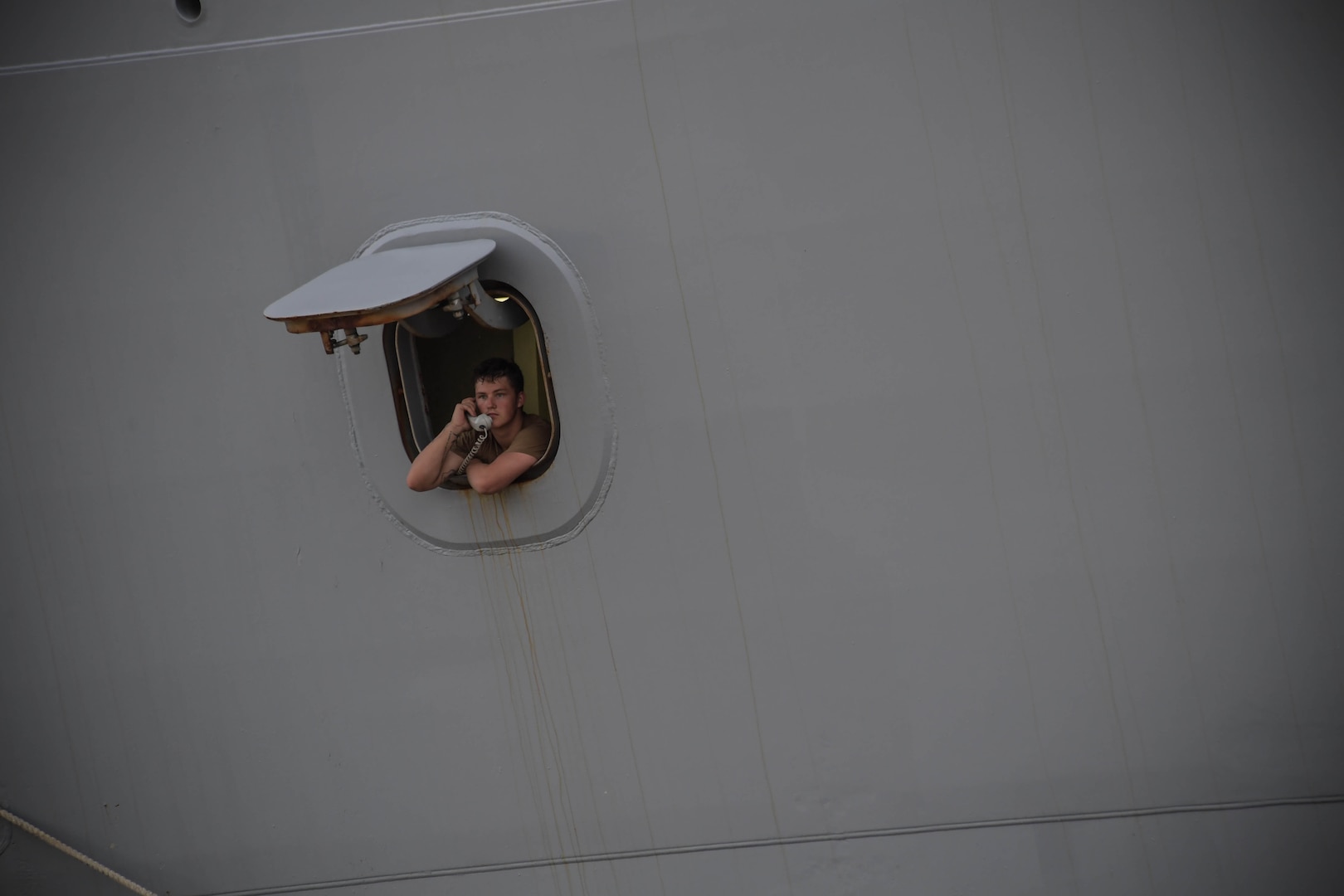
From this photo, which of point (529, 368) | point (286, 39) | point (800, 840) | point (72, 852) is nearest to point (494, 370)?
point (529, 368)

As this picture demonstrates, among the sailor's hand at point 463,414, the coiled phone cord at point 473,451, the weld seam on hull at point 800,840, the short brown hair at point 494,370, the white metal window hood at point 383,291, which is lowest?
the weld seam on hull at point 800,840

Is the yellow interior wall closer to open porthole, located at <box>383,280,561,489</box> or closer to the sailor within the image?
open porthole, located at <box>383,280,561,489</box>

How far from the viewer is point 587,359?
7.98 ft

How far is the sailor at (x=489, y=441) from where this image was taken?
7.81 feet

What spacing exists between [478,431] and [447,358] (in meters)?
0.53

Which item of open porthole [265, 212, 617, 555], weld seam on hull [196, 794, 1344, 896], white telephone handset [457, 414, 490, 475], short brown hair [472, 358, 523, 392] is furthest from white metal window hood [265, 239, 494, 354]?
weld seam on hull [196, 794, 1344, 896]

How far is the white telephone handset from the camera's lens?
240 cm

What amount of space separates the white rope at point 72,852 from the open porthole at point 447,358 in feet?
5.60

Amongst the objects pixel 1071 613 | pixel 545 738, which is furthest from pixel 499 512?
pixel 1071 613

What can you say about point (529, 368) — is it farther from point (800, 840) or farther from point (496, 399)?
point (800, 840)

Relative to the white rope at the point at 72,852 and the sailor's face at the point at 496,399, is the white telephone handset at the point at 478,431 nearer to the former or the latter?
the sailor's face at the point at 496,399

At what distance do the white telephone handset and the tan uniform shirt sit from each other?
0.04 metres

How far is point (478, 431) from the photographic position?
244 cm

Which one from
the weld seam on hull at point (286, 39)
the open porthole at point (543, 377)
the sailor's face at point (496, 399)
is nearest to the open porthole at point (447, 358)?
the open porthole at point (543, 377)
